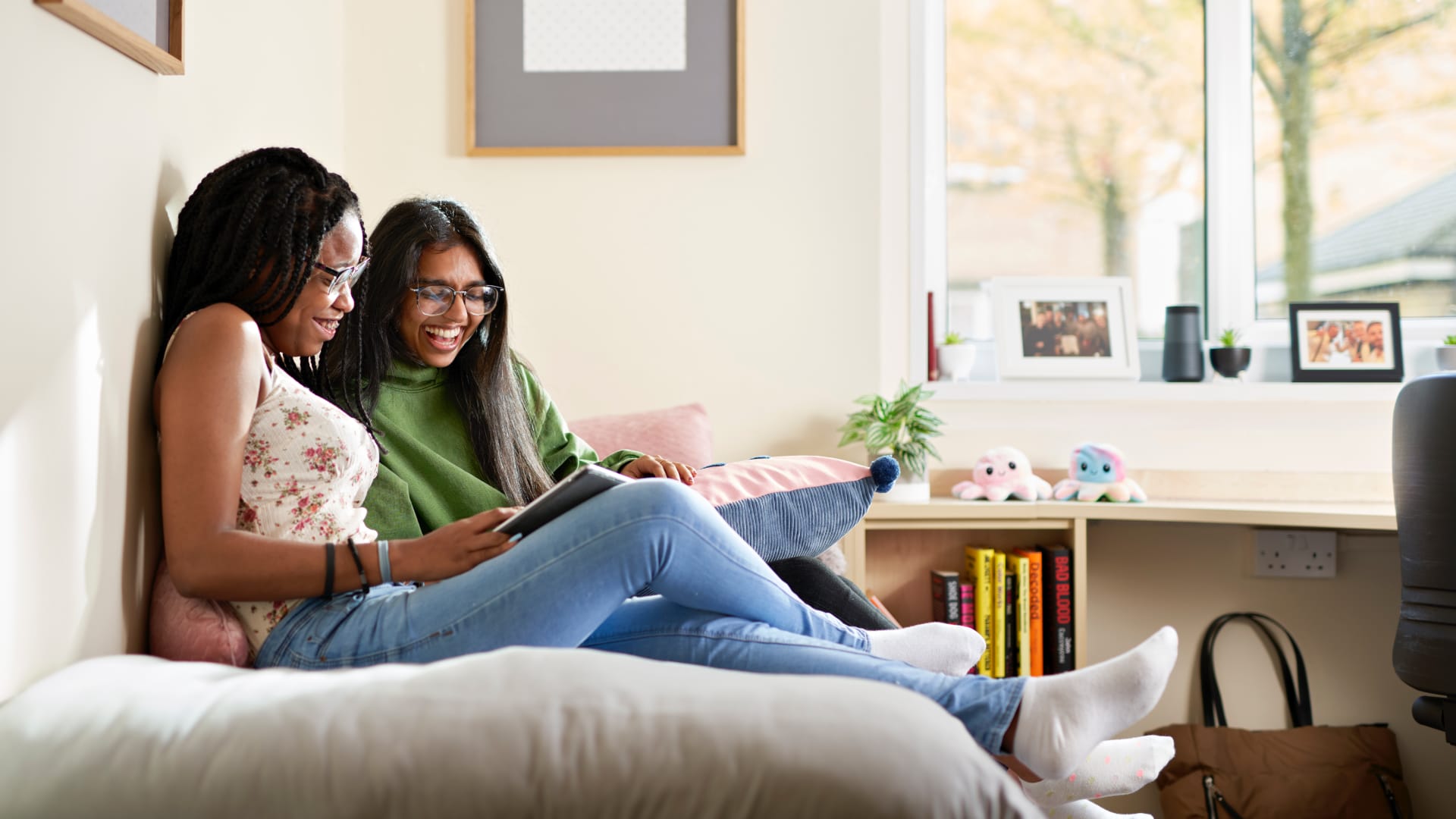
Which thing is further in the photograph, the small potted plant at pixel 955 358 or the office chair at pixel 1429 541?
the small potted plant at pixel 955 358

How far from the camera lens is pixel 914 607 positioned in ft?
7.69

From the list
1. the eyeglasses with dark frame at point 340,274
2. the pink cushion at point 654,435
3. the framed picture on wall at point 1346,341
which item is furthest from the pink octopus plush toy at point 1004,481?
the eyeglasses with dark frame at point 340,274

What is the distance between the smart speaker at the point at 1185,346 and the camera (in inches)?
95.0

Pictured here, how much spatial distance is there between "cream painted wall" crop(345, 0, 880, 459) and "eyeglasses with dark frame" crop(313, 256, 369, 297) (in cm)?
98

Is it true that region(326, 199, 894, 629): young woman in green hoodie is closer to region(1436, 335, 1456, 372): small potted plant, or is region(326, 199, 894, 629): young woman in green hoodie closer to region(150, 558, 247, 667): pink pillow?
region(150, 558, 247, 667): pink pillow

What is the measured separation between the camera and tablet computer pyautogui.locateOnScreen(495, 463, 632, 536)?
4.02 ft

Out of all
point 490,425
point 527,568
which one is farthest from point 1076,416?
point 527,568

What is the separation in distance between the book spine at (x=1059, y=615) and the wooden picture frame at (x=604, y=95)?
1073 millimetres

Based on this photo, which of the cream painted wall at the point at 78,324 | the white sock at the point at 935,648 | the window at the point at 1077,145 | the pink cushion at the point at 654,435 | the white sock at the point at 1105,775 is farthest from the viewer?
the window at the point at 1077,145

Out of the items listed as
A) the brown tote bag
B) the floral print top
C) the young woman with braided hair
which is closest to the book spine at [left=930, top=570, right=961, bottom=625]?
the brown tote bag

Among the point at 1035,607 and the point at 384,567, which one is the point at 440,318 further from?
the point at 1035,607

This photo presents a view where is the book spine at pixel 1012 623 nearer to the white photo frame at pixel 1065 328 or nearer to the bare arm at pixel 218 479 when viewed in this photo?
the white photo frame at pixel 1065 328

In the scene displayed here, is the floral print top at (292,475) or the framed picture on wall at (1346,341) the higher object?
the framed picture on wall at (1346,341)

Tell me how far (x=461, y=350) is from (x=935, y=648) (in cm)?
84
